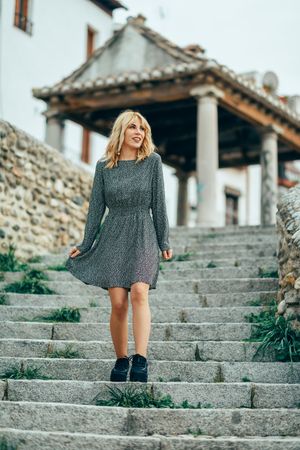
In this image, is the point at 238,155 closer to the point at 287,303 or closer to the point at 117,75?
the point at 117,75

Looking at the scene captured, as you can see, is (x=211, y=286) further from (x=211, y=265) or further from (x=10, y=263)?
(x=10, y=263)

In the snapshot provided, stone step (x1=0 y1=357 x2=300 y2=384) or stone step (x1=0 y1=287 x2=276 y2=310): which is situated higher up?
stone step (x1=0 y1=287 x2=276 y2=310)

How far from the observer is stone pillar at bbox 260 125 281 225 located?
13508 mm

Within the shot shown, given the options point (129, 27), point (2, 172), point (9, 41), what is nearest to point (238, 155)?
point (129, 27)

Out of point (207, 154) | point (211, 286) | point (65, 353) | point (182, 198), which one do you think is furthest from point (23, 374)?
point (182, 198)

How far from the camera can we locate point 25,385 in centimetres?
460

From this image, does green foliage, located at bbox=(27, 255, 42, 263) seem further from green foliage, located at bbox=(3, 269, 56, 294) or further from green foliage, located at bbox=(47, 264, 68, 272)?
green foliage, located at bbox=(3, 269, 56, 294)

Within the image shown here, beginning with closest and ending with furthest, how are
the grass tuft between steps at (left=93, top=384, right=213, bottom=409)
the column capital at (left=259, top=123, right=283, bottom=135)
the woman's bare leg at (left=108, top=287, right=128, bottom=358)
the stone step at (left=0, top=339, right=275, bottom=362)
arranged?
the grass tuft between steps at (left=93, top=384, right=213, bottom=409) < the woman's bare leg at (left=108, top=287, right=128, bottom=358) < the stone step at (left=0, top=339, right=275, bottom=362) < the column capital at (left=259, top=123, right=283, bottom=135)

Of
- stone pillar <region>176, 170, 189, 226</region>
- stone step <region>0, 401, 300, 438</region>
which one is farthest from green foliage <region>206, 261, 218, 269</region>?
stone pillar <region>176, 170, 189, 226</region>

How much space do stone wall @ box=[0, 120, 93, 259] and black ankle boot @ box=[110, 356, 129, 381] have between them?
417cm

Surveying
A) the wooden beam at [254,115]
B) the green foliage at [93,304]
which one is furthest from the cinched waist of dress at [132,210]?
the wooden beam at [254,115]

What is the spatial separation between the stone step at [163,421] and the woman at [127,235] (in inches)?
15.2

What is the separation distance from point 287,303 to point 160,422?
5.18ft

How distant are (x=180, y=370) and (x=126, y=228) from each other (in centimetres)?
100
